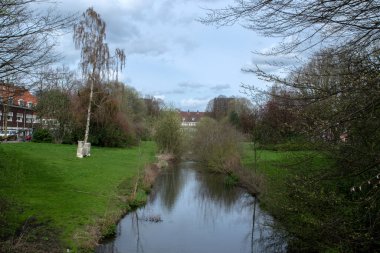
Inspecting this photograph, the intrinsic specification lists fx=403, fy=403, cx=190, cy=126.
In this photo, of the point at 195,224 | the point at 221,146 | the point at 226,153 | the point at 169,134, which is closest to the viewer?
the point at 195,224

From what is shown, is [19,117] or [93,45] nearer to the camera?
[93,45]

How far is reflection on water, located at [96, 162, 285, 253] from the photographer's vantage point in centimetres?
1160

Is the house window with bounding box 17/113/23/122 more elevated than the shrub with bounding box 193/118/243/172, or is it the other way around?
the house window with bounding box 17/113/23/122

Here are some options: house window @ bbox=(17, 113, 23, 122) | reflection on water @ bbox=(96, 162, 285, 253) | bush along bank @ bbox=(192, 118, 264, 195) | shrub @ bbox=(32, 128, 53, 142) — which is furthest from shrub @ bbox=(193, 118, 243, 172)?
house window @ bbox=(17, 113, 23, 122)

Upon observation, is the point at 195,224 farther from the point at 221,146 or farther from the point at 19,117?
the point at 19,117

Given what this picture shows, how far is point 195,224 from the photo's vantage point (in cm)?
1485

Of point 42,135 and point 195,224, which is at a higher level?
point 42,135

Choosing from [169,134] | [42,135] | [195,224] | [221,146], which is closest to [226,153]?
[221,146]

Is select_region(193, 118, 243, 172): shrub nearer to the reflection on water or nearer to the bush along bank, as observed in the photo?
the bush along bank

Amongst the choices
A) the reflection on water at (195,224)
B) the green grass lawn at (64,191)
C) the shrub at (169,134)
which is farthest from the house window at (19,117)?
the reflection on water at (195,224)

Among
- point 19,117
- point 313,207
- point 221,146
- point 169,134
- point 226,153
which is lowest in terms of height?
point 313,207

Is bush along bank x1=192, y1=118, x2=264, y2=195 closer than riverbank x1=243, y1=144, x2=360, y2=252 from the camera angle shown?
No

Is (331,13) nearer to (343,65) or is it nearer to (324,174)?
(343,65)

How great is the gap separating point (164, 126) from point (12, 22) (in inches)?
1228
